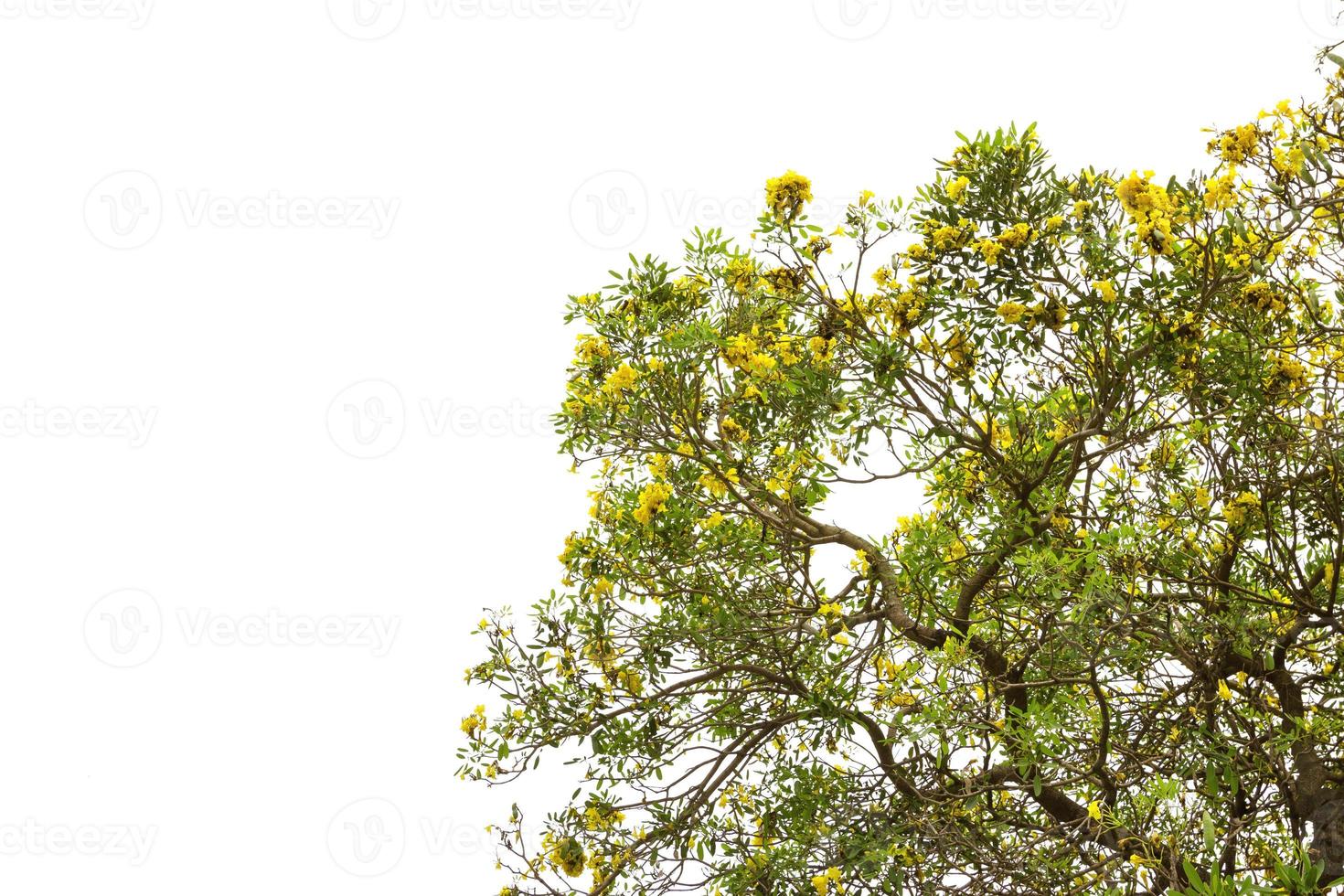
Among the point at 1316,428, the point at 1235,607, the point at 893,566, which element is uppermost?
the point at 893,566

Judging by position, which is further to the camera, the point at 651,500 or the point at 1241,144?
the point at 651,500

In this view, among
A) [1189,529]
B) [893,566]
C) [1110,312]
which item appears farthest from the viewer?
[893,566]

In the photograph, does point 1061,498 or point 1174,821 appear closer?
point 1174,821

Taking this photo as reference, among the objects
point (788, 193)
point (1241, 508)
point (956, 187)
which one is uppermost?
point (788, 193)

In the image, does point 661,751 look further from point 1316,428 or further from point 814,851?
point 1316,428

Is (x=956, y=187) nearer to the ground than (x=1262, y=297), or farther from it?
farther from it

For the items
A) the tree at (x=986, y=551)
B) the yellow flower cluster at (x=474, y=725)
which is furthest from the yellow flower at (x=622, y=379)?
the yellow flower cluster at (x=474, y=725)

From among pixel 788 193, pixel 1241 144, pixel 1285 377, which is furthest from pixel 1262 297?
pixel 788 193

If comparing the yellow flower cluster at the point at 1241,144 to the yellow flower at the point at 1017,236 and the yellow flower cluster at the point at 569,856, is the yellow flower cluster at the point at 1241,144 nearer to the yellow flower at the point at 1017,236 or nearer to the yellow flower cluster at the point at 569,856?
the yellow flower at the point at 1017,236

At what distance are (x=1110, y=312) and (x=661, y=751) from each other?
234 cm

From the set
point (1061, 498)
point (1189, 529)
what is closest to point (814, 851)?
point (1061, 498)

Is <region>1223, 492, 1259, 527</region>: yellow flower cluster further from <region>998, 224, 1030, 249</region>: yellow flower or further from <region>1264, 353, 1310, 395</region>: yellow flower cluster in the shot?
<region>998, 224, 1030, 249</region>: yellow flower

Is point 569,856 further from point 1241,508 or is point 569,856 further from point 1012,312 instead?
point 1241,508

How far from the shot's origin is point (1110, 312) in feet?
12.8
